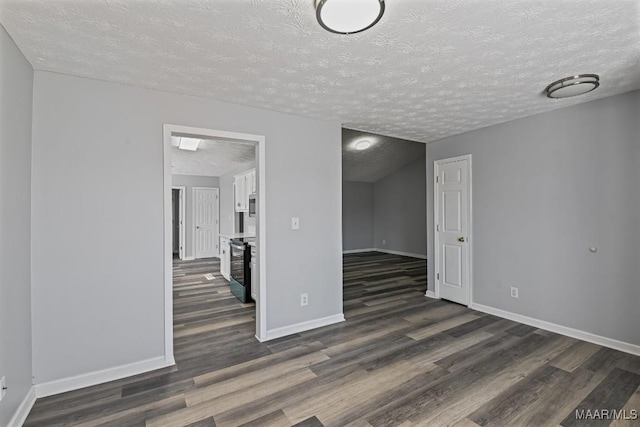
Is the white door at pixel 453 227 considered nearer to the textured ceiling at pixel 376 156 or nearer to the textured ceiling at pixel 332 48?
→ the textured ceiling at pixel 332 48

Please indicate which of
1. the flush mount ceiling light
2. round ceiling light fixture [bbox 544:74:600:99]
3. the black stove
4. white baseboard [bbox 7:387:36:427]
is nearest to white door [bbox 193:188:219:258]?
the flush mount ceiling light

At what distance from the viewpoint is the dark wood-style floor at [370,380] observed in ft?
6.26

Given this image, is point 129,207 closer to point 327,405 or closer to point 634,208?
point 327,405

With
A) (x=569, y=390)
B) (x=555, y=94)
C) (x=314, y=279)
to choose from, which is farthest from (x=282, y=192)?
(x=569, y=390)

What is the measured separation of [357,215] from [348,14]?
8179 mm

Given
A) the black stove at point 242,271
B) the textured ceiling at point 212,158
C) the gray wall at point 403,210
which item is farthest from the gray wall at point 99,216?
the gray wall at point 403,210

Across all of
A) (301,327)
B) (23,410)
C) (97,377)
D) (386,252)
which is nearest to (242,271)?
(301,327)

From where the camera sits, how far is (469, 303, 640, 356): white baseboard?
269 centimetres

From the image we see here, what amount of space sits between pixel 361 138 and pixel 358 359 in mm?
4668

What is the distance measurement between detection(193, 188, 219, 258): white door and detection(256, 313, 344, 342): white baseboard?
5.87 metres

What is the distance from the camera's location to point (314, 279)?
3363mm

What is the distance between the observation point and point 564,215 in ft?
10.2

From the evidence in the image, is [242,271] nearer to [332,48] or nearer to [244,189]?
[244,189]

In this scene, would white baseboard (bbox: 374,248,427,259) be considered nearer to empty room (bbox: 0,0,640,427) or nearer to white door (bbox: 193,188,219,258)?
empty room (bbox: 0,0,640,427)
